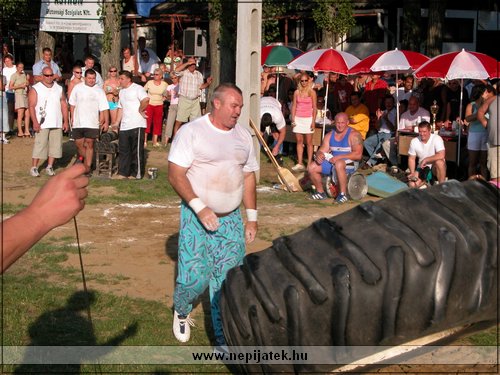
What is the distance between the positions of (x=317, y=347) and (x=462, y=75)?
1108 centimetres

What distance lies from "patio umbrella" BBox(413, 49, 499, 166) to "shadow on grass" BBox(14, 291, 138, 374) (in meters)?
9.08

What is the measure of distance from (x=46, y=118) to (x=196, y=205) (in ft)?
31.9

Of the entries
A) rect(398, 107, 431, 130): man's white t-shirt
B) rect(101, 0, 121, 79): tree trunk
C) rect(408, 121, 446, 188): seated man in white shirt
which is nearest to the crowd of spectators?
rect(101, 0, 121, 79): tree trunk

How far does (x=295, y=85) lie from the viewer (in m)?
20.9

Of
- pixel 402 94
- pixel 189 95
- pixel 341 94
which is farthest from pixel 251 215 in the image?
pixel 189 95

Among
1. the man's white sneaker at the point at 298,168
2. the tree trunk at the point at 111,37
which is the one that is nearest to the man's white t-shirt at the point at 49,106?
the man's white sneaker at the point at 298,168

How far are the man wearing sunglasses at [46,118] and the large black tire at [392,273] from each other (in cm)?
1150

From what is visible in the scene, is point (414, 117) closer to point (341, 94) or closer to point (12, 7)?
point (341, 94)

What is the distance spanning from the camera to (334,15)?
25312 millimetres

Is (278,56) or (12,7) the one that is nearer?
(278,56)

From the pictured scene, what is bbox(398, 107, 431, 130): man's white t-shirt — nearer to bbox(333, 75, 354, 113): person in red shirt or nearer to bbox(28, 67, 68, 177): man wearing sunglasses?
bbox(333, 75, 354, 113): person in red shirt

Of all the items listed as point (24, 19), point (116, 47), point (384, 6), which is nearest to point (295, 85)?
point (116, 47)

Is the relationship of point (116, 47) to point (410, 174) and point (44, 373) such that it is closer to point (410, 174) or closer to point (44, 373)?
point (410, 174)

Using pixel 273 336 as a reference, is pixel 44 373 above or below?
below
